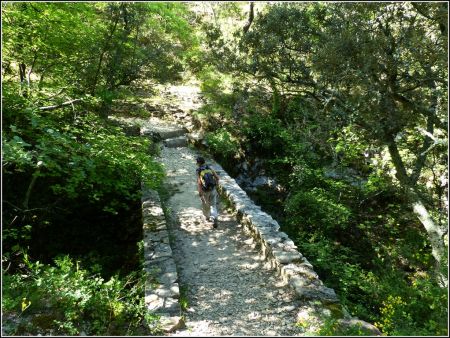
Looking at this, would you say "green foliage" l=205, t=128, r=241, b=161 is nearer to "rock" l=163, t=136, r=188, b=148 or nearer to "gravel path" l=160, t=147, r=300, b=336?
"rock" l=163, t=136, r=188, b=148

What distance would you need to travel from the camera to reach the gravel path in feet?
17.4

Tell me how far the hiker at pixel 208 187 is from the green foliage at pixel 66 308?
3.62 metres

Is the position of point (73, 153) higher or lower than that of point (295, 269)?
higher

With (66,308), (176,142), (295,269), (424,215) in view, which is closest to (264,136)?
(176,142)

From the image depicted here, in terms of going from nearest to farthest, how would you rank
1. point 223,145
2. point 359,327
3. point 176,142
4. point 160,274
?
point 359,327 < point 160,274 < point 223,145 < point 176,142

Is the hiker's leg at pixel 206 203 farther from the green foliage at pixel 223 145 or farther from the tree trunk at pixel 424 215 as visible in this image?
the green foliage at pixel 223 145

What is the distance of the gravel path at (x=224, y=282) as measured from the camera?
17.4 feet

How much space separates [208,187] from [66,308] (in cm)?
422

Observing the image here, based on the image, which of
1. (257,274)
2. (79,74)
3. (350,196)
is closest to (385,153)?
(350,196)

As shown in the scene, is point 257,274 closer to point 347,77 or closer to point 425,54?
point 347,77

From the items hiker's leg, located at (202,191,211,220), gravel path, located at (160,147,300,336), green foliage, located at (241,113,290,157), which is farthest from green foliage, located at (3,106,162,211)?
green foliage, located at (241,113,290,157)

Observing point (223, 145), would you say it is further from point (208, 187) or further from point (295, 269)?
point (295, 269)

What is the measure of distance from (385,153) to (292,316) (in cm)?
685

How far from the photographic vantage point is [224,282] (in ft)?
21.5
